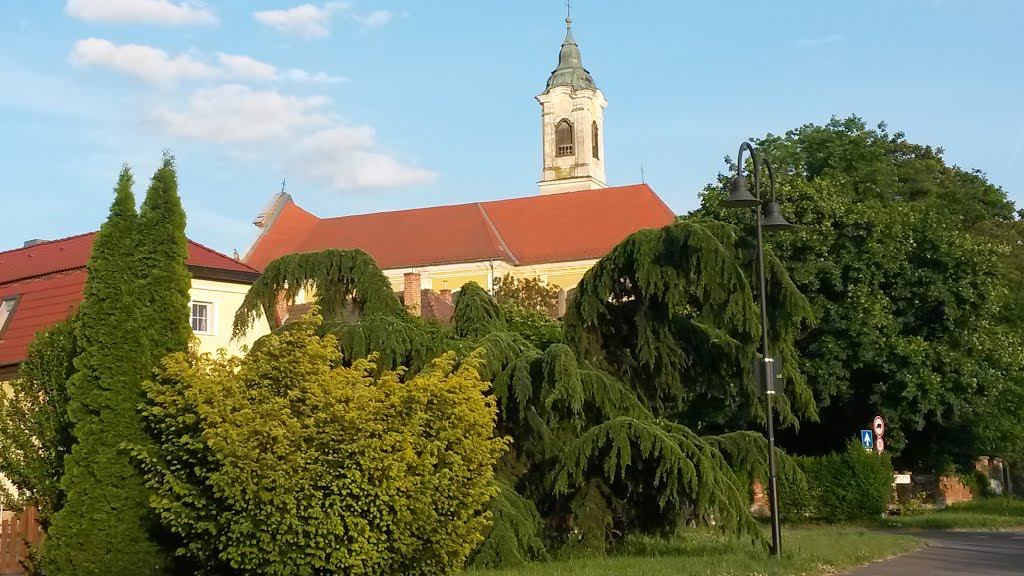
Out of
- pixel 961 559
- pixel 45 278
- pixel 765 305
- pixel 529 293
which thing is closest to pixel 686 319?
pixel 765 305

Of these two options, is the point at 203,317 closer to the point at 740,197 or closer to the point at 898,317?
the point at 740,197

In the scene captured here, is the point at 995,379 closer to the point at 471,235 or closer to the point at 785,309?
the point at 785,309

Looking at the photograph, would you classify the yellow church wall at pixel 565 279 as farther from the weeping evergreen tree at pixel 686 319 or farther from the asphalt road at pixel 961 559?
Result: the weeping evergreen tree at pixel 686 319

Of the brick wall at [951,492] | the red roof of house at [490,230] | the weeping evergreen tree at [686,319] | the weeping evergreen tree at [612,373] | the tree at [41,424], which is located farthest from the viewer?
the red roof of house at [490,230]

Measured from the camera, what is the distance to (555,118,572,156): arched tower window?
277 feet

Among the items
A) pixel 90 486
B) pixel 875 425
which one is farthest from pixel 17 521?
pixel 875 425

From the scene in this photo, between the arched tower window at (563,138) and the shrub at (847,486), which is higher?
the arched tower window at (563,138)

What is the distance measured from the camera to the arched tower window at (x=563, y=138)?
277 feet

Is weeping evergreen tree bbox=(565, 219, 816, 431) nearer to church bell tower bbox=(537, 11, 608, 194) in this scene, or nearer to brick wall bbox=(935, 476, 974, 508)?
brick wall bbox=(935, 476, 974, 508)

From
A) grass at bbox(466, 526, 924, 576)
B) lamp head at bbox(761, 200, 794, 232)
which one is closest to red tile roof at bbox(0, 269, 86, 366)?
grass at bbox(466, 526, 924, 576)

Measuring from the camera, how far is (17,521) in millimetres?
18016

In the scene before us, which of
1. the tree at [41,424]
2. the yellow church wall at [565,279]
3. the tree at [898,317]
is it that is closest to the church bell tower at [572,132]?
the yellow church wall at [565,279]

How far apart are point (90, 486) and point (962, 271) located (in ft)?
90.5

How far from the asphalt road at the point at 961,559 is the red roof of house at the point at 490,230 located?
144 feet
